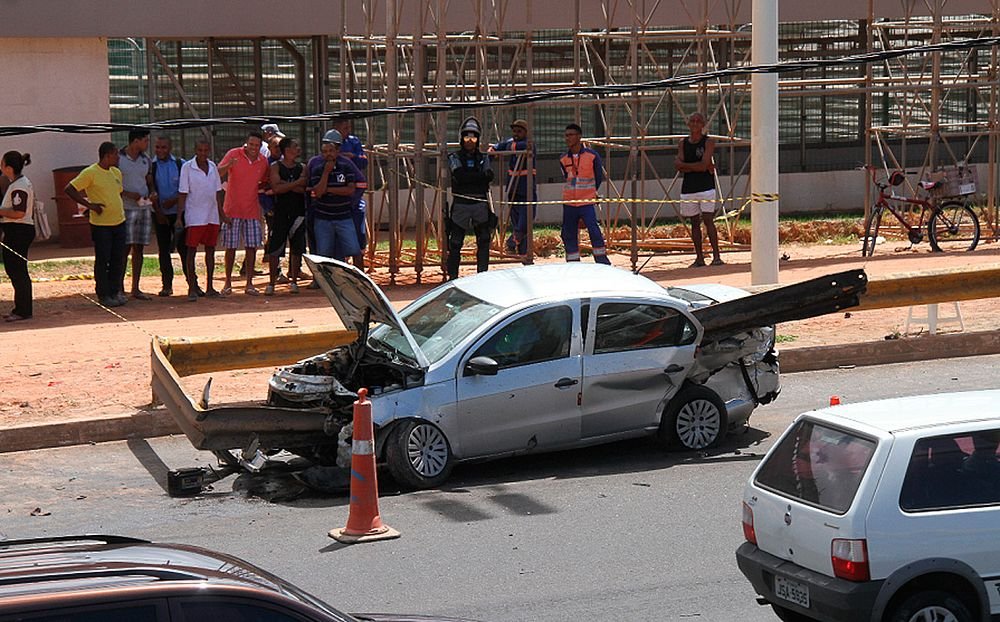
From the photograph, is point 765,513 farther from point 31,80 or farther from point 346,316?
point 31,80

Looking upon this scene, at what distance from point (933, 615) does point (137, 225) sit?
45.2ft

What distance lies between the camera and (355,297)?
11680 mm

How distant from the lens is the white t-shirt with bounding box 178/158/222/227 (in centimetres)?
1897

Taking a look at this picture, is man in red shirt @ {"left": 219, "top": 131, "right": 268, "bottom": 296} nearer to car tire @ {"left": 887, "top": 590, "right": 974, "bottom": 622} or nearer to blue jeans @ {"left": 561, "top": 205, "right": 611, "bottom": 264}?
blue jeans @ {"left": 561, "top": 205, "right": 611, "bottom": 264}

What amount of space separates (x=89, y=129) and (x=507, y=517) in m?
4.44

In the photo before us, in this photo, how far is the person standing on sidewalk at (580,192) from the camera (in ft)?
66.1

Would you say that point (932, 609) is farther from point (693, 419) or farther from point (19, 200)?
point (19, 200)

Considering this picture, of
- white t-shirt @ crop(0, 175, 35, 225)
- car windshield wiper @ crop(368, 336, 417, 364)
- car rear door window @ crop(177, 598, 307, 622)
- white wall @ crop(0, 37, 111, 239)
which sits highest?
white wall @ crop(0, 37, 111, 239)

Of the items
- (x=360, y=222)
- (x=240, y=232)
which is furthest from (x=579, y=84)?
(x=240, y=232)

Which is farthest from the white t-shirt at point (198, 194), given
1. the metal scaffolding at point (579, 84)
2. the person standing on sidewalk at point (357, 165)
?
the metal scaffolding at point (579, 84)

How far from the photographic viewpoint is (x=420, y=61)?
1997cm

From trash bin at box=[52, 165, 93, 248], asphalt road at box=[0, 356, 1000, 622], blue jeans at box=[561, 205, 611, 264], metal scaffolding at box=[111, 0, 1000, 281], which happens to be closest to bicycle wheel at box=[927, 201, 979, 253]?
metal scaffolding at box=[111, 0, 1000, 281]

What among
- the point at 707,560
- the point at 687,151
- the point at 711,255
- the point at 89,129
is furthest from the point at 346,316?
the point at 711,255

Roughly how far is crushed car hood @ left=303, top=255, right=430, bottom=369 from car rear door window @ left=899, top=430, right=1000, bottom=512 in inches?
185
